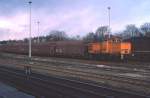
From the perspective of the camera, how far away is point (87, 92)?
43.6 ft

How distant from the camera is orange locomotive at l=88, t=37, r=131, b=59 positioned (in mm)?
36125

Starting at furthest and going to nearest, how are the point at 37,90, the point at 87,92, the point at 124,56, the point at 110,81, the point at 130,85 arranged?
1. the point at 124,56
2. the point at 110,81
3. the point at 130,85
4. the point at 37,90
5. the point at 87,92

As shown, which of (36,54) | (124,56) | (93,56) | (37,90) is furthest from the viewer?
(36,54)

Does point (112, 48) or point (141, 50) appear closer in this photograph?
point (112, 48)

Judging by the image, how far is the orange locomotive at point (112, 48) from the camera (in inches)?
1422

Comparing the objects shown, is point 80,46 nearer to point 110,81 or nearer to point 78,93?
point 110,81

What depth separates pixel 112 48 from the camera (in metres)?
37.0

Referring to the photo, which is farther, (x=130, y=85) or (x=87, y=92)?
(x=130, y=85)

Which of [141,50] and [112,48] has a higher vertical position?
[112,48]

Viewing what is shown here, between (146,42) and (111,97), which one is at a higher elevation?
(146,42)

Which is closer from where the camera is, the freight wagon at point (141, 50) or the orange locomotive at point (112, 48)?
the orange locomotive at point (112, 48)

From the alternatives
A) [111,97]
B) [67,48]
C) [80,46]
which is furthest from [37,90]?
[67,48]

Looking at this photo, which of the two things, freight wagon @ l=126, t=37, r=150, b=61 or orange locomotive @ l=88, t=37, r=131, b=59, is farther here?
freight wagon @ l=126, t=37, r=150, b=61

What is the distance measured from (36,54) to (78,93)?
43.2 metres
